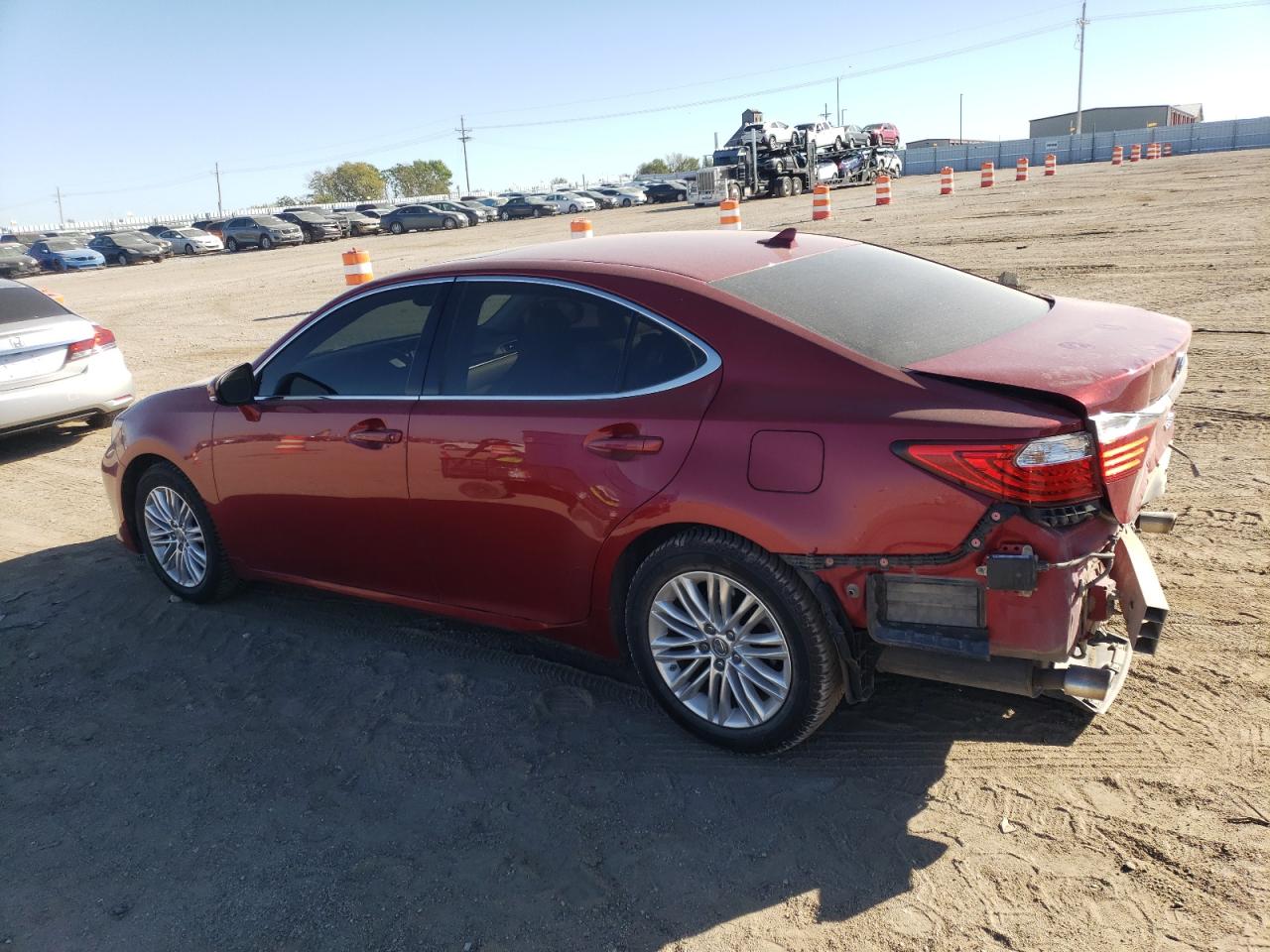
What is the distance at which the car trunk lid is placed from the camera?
114 inches

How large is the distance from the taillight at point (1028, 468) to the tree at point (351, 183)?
463 ft

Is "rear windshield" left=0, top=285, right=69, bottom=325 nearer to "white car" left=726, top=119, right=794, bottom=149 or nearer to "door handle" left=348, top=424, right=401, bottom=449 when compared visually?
"door handle" left=348, top=424, right=401, bottom=449

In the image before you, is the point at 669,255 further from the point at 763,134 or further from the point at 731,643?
the point at 763,134

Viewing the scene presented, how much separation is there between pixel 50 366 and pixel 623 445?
7.14 m

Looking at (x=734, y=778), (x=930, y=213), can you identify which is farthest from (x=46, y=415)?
(x=930, y=213)

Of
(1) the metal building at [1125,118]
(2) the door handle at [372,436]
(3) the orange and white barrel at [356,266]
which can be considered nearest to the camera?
(2) the door handle at [372,436]

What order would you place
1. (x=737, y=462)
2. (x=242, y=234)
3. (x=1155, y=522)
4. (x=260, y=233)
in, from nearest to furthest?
(x=737, y=462) < (x=1155, y=522) < (x=260, y=233) < (x=242, y=234)

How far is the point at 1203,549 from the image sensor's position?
4684 millimetres

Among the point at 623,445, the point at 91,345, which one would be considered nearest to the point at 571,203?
the point at 91,345

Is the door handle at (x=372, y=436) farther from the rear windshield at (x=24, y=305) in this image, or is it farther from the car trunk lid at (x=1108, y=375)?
the rear windshield at (x=24, y=305)

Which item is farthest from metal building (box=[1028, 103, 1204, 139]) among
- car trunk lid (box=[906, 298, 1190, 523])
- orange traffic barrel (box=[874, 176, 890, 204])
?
car trunk lid (box=[906, 298, 1190, 523])

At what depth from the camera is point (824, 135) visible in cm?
4356

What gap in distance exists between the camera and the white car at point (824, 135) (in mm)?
41812

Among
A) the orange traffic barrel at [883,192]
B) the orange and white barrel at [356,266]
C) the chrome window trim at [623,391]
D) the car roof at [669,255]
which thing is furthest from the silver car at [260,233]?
the chrome window trim at [623,391]
